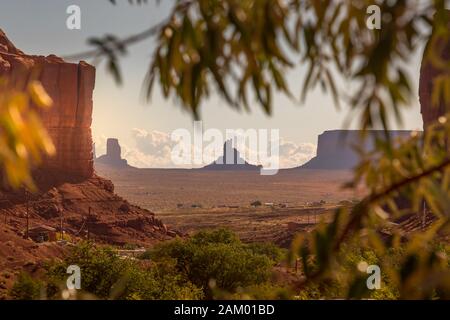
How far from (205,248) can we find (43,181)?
114 feet

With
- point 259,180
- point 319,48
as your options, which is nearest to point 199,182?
point 259,180

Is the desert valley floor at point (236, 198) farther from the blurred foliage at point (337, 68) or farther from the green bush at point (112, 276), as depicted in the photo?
the blurred foliage at point (337, 68)

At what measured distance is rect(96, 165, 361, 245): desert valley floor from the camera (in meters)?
64.9

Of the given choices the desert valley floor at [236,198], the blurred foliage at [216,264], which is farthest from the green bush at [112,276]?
the desert valley floor at [236,198]

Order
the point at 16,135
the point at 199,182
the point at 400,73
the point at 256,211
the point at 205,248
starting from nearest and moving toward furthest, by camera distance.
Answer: the point at 16,135
the point at 400,73
the point at 205,248
the point at 256,211
the point at 199,182

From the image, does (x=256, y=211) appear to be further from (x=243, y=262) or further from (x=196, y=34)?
(x=196, y=34)

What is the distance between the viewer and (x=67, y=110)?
63.8m

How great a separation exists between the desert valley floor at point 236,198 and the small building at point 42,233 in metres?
17.7

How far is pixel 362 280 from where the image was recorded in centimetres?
273

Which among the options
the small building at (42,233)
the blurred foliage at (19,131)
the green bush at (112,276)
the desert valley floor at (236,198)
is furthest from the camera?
the desert valley floor at (236,198)

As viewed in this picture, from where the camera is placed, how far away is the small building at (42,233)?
41.7 meters

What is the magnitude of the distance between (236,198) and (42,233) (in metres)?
68.2

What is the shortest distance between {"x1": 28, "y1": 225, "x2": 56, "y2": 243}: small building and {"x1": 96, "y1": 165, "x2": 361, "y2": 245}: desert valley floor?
58.0ft

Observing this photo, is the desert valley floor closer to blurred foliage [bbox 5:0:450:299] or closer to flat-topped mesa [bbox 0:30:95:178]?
flat-topped mesa [bbox 0:30:95:178]
